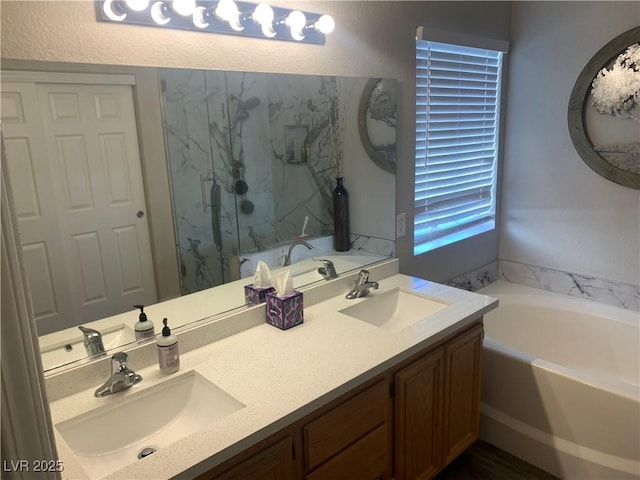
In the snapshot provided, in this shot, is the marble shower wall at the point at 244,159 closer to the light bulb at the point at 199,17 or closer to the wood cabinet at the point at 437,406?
the light bulb at the point at 199,17

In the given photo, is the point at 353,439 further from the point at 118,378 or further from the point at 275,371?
the point at 118,378

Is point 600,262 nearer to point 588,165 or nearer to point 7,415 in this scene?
point 588,165

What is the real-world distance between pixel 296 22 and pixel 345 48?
1.03 ft

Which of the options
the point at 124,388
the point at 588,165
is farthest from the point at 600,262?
the point at 124,388

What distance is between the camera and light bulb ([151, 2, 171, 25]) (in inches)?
56.7

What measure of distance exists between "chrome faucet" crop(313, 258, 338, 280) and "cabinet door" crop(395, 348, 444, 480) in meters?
0.59

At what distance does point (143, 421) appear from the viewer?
138cm

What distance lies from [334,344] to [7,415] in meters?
1.20

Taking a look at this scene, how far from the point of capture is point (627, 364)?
2.62m

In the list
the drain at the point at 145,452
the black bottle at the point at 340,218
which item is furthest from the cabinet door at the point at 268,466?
the black bottle at the point at 340,218

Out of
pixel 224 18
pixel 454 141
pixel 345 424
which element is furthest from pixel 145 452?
pixel 454 141

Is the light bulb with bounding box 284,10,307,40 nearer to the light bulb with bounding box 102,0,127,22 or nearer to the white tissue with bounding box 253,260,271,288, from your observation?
the light bulb with bounding box 102,0,127,22

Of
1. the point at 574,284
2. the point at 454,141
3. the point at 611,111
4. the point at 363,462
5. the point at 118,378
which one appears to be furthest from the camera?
the point at 574,284

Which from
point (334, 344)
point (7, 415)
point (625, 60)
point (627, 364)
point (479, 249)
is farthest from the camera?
point (479, 249)
